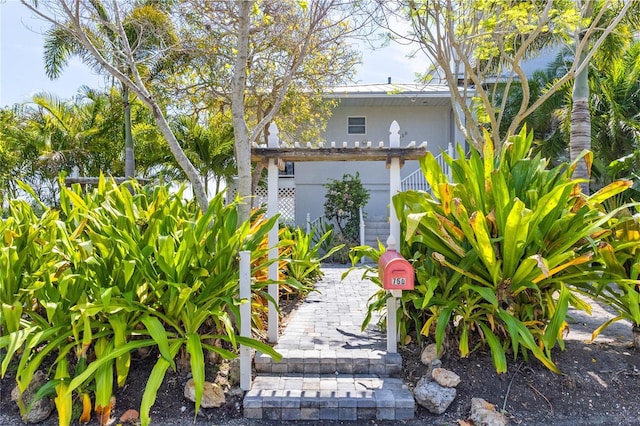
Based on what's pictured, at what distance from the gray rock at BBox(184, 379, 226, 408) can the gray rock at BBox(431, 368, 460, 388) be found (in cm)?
178

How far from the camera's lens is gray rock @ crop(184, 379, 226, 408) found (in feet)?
10.6

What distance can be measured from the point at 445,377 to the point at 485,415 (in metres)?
0.40

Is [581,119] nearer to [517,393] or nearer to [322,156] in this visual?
[322,156]

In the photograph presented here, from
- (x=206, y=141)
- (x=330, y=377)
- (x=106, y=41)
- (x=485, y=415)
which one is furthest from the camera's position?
(x=206, y=141)

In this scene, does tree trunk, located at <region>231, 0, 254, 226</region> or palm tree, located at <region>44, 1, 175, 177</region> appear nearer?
tree trunk, located at <region>231, 0, 254, 226</region>

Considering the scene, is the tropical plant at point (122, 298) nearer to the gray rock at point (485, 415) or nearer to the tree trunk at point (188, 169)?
the tree trunk at point (188, 169)

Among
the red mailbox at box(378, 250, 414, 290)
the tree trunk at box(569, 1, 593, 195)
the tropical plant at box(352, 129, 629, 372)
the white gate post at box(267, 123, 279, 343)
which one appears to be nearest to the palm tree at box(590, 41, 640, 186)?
the tree trunk at box(569, 1, 593, 195)

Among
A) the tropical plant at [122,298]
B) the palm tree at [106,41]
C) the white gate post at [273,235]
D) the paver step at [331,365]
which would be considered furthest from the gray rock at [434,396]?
the palm tree at [106,41]

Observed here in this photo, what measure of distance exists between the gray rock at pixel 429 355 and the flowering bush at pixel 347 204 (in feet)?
27.3

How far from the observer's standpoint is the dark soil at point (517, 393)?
317cm

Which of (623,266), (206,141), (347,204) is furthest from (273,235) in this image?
(206,141)

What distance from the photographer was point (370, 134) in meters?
14.7

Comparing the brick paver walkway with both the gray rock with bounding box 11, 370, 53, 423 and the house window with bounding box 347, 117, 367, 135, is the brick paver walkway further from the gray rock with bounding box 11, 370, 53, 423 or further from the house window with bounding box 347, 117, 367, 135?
the house window with bounding box 347, 117, 367, 135

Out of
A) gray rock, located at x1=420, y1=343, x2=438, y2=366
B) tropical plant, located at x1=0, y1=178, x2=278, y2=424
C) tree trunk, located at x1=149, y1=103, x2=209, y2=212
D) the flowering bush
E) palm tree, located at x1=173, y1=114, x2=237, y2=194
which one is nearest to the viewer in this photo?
tropical plant, located at x1=0, y1=178, x2=278, y2=424
